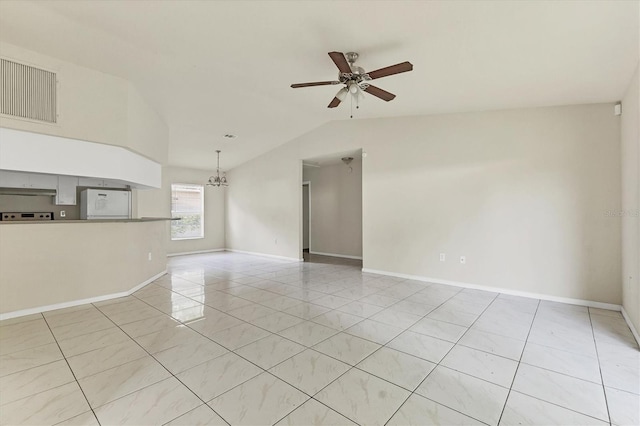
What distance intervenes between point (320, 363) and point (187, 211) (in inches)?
296

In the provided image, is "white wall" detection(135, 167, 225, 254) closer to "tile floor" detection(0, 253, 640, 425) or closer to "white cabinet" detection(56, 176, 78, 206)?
"white cabinet" detection(56, 176, 78, 206)

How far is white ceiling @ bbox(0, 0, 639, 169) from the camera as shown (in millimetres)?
2301

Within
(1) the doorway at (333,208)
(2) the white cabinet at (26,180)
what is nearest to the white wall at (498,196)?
(1) the doorway at (333,208)

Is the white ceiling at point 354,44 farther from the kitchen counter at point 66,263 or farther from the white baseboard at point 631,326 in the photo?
the white baseboard at point 631,326

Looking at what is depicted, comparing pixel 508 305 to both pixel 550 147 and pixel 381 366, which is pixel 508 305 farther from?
pixel 381 366

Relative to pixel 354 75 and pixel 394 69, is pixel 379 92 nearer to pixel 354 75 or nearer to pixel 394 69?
pixel 354 75

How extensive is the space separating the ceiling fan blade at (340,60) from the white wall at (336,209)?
4766 mm

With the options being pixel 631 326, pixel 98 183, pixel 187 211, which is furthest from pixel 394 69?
pixel 187 211

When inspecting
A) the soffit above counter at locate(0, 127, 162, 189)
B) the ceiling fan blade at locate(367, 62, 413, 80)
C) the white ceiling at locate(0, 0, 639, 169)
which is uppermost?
the white ceiling at locate(0, 0, 639, 169)

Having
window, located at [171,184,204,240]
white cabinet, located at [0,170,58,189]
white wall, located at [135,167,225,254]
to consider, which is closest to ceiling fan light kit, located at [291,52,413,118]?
white cabinet, located at [0,170,58,189]

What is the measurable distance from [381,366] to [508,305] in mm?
2512

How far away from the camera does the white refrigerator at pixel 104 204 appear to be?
400 centimetres

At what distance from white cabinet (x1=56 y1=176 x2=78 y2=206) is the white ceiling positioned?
165 centimetres

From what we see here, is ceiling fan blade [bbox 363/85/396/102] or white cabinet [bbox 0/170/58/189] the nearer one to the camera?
ceiling fan blade [bbox 363/85/396/102]
